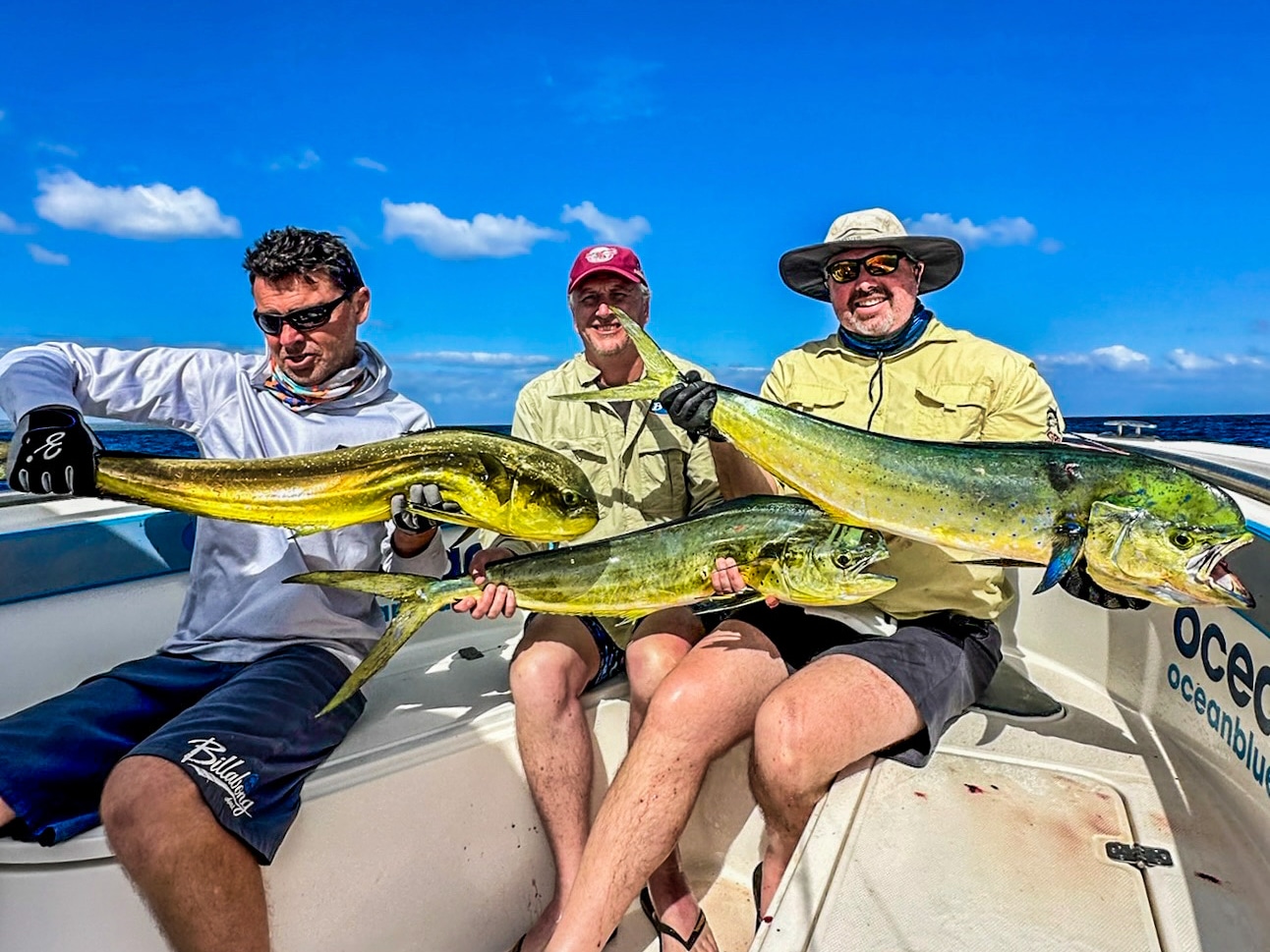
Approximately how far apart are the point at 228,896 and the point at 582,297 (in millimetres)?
1924

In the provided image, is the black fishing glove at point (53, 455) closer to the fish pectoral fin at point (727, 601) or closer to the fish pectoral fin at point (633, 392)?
the fish pectoral fin at point (633, 392)

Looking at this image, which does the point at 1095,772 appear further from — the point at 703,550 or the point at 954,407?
the point at 703,550

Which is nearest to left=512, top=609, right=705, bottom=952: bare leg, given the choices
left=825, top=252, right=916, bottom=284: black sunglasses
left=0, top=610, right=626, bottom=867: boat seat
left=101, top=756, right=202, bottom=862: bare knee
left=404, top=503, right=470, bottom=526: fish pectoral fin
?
left=0, top=610, right=626, bottom=867: boat seat

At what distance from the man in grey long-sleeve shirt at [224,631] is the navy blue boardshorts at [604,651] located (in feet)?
1.65

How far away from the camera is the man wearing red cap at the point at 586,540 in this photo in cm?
238

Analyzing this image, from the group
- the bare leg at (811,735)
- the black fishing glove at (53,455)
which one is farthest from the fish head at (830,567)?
the black fishing glove at (53,455)

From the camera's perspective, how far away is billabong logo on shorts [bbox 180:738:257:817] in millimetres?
1923

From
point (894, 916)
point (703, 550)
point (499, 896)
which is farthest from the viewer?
point (499, 896)

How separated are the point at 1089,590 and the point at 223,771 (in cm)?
204

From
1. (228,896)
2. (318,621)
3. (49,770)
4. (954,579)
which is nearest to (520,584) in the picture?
(318,621)

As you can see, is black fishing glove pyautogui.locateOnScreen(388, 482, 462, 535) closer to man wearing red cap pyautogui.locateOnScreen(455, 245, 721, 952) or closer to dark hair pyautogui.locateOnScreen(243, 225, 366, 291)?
man wearing red cap pyautogui.locateOnScreen(455, 245, 721, 952)

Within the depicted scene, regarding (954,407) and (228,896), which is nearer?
(228,896)

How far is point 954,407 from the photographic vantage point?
268 cm

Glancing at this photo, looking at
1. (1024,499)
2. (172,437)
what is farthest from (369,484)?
(172,437)
